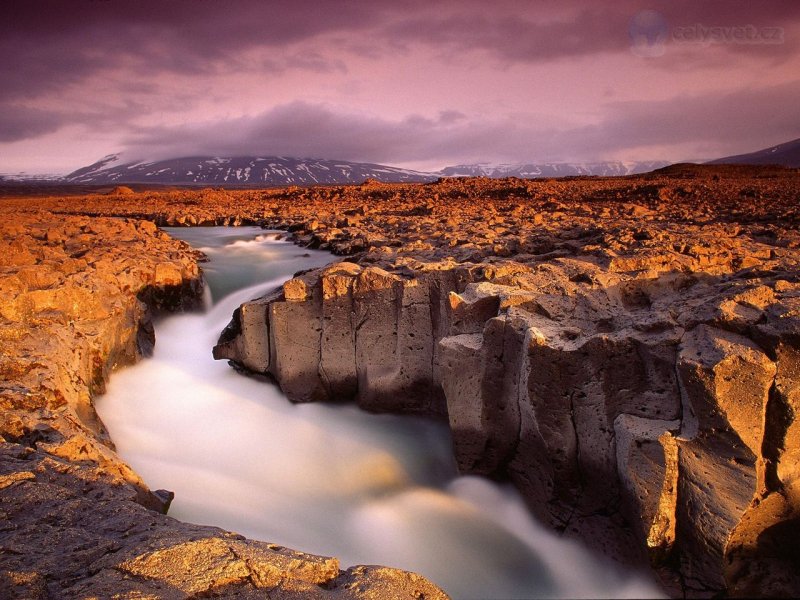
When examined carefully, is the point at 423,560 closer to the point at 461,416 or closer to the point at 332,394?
the point at 461,416

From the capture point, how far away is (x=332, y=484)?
20.9 ft

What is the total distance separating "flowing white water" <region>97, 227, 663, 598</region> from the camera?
5020mm

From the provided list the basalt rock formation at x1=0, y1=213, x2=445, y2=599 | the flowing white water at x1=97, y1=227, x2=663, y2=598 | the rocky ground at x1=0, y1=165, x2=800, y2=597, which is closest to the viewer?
the basalt rock formation at x1=0, y1=213, x2=445, y2=599

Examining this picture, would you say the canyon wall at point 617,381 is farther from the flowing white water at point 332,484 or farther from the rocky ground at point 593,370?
the flowing white water at point 332,484

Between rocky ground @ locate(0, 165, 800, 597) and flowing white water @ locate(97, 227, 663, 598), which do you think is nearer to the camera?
rocky ground @ locate(0, 165, 800, 597)

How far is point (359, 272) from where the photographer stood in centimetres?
768

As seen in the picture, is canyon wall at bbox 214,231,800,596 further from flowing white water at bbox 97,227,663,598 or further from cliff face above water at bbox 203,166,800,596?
flowing white water at bbox 97,227,663,598

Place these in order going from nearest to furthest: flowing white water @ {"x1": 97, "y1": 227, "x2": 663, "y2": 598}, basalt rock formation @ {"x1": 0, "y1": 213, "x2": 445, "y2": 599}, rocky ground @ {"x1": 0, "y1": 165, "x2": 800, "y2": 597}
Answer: basalt rock formation @ {"x1": 0, "y1": 213, "x2": 445, "y2": 599} → rocky ground @ {"x1": 0, "y1": 165, "x2": 800, "y2": 597} → flowing white water @ {"x1": 97, "y1": 227, "x2": 663, "y2": 598}

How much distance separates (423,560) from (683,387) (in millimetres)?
3093

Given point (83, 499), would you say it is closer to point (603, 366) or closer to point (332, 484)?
point (332, 484)

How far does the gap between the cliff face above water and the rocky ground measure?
2cm

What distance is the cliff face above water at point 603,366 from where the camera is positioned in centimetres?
402

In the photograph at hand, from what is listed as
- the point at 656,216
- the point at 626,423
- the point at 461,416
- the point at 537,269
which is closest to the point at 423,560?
the point at 461,416

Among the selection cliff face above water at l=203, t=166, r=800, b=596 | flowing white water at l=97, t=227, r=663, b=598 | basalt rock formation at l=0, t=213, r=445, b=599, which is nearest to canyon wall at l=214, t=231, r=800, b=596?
cliff face above water at l=203, t=166, r=800, b=596
